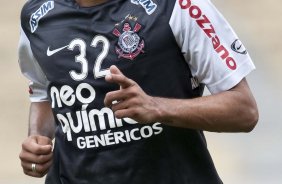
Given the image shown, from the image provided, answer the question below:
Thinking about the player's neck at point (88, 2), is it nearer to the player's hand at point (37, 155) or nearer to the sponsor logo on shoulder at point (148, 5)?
the sponsor logo on shoulder at point (148, 5)

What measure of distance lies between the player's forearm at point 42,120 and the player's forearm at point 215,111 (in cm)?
73

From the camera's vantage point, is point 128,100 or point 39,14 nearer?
point 128,100

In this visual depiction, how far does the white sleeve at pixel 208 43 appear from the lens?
3.49 metres

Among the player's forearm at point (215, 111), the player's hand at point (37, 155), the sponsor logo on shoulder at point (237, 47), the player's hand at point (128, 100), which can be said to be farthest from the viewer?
the player's hand at point (37, 155)

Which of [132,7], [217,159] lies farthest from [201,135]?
[217,159]

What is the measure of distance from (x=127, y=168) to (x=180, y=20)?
1.73 feet

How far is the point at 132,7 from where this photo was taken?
3621mm

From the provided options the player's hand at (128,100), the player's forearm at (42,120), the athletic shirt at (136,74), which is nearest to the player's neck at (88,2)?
the athletic shirt at (136,74)

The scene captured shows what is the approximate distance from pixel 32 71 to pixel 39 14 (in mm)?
292

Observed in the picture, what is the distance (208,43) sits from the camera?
3490 mm

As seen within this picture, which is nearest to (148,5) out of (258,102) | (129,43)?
(129,43)

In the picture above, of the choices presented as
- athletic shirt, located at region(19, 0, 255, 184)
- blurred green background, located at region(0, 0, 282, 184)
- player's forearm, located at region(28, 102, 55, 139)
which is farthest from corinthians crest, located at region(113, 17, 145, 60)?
blurred green background, located at region(0, 0, 282, 184)

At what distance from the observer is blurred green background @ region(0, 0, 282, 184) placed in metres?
7.26

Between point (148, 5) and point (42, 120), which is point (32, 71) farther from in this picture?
point (148, 5)
